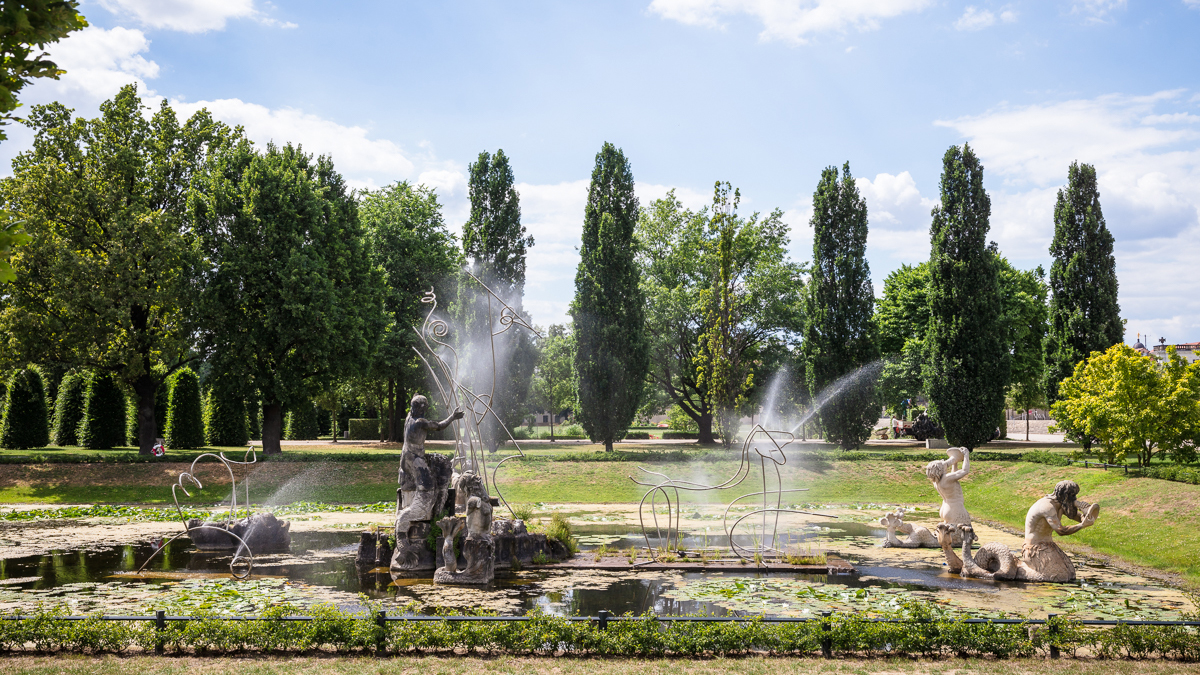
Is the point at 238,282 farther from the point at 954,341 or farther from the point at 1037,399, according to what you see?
the point at 1037,399

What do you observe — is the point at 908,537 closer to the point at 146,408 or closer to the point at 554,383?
the point at 146,408

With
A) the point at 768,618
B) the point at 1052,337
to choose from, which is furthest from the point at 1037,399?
the point at 768,618

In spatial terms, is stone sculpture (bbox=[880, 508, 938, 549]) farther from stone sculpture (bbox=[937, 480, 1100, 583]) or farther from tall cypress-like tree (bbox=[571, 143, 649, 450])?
tall cypress-like tree (bbox=[571, 143, 649, 450])

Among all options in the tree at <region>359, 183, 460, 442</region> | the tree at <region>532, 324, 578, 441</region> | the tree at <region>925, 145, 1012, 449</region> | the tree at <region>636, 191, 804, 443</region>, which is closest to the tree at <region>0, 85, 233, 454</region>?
the tree at <region>359, 183, 460, 442</region>

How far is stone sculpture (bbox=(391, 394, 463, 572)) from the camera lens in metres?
13.6

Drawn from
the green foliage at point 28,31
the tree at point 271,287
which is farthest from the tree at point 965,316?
the green foliage at point 28,31

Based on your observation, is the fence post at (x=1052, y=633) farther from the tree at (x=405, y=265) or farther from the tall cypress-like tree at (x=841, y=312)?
the tree at (x=405, y=265)

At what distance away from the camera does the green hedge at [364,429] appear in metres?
55.9

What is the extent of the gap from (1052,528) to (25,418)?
39999mm

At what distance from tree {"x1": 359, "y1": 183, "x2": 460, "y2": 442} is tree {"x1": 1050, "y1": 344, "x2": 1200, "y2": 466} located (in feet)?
93.4

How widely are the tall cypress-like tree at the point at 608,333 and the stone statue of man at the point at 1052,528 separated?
811 inches

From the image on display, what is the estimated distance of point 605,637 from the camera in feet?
27.3

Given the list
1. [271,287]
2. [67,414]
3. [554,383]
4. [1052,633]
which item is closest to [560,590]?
[1052,633]

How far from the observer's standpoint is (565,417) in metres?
94.7
